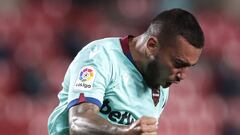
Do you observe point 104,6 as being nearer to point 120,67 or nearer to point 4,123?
point 4,123

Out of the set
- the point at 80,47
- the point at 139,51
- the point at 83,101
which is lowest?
the point at 80,47

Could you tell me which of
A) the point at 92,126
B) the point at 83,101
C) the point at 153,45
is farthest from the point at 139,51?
the point at 92,126

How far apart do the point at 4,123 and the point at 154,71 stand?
6.30 ft

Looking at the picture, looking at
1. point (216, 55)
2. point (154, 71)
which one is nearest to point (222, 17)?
point (216, 55)

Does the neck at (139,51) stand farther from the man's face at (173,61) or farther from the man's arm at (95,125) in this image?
the man's arm at (95,125)

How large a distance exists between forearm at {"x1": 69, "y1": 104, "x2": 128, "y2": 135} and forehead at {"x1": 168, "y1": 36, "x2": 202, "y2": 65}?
366 millimetres

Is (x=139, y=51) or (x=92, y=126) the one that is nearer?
(x=92, y=126)

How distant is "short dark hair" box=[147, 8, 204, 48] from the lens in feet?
7.18

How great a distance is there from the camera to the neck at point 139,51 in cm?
230

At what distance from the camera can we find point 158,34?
225 cm

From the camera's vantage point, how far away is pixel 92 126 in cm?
199

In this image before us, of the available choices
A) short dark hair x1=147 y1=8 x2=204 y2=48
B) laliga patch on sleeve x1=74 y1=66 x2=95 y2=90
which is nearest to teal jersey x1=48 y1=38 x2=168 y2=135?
laliga patch on sleeve x1=74 y1=66 x2=95 y2=90

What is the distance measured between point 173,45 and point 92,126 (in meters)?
0.42

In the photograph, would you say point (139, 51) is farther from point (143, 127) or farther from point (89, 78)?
point (143, 127)
